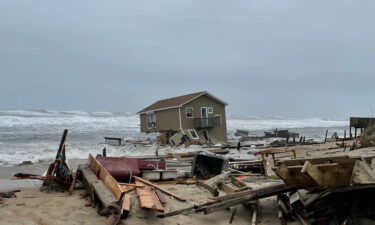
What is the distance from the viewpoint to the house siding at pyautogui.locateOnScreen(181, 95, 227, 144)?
35531 millimetres

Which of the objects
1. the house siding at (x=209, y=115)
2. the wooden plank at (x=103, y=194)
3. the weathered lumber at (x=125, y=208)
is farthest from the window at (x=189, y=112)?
the weathered lumber at (x=125, y=208)

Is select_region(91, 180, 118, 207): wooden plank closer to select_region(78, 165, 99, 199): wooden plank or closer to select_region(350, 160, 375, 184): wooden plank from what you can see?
select_region(78, 165, 99, 199): wooden plank

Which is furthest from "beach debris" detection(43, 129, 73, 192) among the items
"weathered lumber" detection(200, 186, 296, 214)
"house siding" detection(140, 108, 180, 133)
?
"house siding" detection(140, 108, 180, 133)

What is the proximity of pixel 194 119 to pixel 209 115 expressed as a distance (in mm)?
2045

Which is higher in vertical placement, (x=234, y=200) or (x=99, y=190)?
(x=99, y=190)

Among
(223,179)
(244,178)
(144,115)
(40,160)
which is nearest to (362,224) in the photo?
(223,179)

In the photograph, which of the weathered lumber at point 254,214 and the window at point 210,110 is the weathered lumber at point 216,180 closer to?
the weathered lumber at point 254,214

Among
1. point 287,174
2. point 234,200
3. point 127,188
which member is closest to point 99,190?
point 127,188

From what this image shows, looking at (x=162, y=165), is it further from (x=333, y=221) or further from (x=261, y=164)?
(x=333, y=221)

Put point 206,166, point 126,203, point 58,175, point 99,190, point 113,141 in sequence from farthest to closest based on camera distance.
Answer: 1. point 113,141
2. point 206,166
3. point 58,175
4. point 99,190
5. point 126,203

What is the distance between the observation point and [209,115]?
121 ft

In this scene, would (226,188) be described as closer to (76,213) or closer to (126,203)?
(126,203)

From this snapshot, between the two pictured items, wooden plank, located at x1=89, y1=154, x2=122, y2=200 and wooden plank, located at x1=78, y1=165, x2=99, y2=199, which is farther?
wooden plank, located at x1=78, y1=165, x2=99, y2=199

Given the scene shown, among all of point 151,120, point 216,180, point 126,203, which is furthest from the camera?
point 151,120
